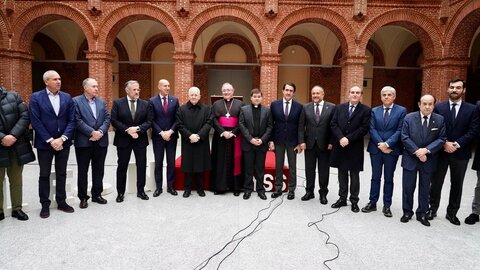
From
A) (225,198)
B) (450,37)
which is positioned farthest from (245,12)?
(225,198)

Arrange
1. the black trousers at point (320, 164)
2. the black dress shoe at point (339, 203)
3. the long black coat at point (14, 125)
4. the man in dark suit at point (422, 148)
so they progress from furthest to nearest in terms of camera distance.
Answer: the black trousers at point (320, 164) < the black dress shoe at point (339, 203) < the man in dark suit at point (422, 148) < the long black coat at point (14, 125)

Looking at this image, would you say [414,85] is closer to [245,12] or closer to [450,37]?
[450,37]

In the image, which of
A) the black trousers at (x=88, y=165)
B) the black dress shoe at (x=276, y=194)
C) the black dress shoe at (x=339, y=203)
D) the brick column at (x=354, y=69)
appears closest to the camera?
the black trousers at (x=88, y=165)

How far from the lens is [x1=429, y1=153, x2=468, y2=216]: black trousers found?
4.41 meters

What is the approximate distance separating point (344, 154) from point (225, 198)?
6.85ft

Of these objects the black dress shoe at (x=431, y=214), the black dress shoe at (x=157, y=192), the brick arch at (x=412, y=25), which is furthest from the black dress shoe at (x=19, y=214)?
the brick arch at (x=412, y=25)

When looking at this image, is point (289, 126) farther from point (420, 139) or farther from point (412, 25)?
point (412, 25)

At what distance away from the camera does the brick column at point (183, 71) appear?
38.0ft

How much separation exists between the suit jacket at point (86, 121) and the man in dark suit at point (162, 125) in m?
0.79

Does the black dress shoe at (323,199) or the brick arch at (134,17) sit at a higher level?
the brick arch at (134,17)

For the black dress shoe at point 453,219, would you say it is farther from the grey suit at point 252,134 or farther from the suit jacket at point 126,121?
the suit jacket at point 126,121

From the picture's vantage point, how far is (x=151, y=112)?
530 cm

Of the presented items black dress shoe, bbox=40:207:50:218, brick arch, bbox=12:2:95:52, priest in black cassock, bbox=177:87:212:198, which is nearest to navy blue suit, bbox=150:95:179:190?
priest in black cassock, bbox=177:87:212:198

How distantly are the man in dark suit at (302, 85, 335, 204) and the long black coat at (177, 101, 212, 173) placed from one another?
1690 millimetres
